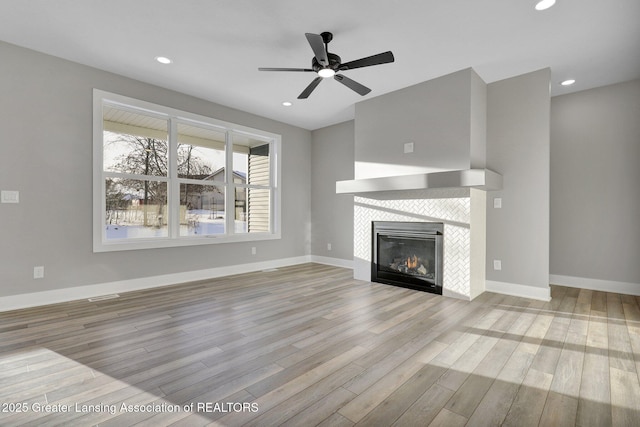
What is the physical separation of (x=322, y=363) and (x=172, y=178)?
3.66 metres

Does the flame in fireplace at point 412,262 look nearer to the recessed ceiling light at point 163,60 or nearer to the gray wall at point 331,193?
the gray wall at point 331,193

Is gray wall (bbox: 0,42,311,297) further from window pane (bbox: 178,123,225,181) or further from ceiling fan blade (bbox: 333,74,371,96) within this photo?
ceiling fan blade (bbox: 333,74,371,96)

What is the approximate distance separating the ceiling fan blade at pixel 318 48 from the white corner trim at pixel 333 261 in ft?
12.3

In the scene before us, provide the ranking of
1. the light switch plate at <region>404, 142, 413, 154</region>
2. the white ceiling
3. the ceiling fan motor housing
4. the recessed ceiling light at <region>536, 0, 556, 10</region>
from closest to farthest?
the recessed ceiling light at <region>536, 0, 556, 10</region> < the white ceiling < the ceiling fan motor housing < the light switch plate at <region>404, 142, 413, 154</region>

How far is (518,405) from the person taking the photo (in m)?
1.67

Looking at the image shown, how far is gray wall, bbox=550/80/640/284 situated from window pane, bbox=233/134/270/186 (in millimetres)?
4736

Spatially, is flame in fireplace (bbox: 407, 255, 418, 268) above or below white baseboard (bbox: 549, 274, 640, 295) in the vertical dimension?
above

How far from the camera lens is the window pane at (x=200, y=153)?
469 cm

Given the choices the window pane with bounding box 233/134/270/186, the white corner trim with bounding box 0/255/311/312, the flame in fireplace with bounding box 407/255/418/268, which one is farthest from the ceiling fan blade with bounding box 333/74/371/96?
the white corner trim with bounding box 0/255/311/312

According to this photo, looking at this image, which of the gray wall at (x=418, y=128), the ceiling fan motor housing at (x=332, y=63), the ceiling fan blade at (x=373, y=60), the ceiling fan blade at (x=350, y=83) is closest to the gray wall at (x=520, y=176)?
the gray wall at (x=418, y=128)

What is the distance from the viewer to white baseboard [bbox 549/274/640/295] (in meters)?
3.86

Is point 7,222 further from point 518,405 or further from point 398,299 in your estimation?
point 518,405

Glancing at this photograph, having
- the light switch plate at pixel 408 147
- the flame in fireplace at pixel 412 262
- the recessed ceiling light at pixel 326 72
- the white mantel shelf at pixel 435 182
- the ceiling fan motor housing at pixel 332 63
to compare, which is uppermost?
the ceiling fan motor housing at pixel 332 63

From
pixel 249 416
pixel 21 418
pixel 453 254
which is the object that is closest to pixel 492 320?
pixel 453 254
